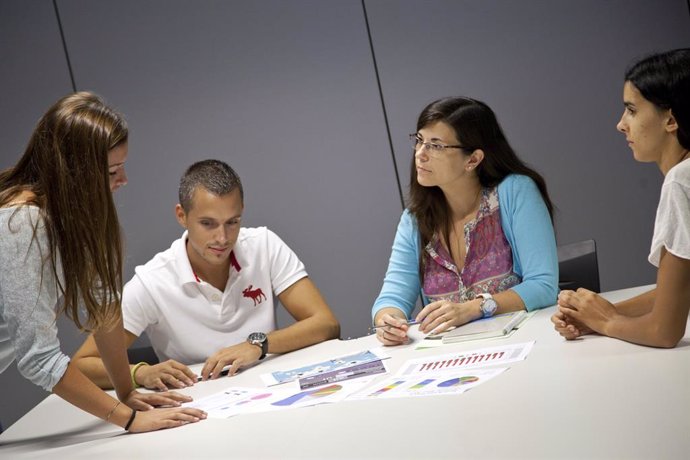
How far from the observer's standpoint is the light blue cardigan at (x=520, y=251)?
8.61ft

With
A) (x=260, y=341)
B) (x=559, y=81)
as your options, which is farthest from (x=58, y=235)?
(x=559, y=81)

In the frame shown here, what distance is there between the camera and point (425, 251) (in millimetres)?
2941

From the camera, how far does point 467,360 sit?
2.03m

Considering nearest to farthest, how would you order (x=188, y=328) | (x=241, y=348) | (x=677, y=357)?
(x=677, y=357) → (x=241, y=348) → (x=188, y=328)

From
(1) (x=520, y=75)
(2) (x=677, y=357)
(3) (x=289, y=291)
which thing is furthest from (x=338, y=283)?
(2) (x=677, y=357)

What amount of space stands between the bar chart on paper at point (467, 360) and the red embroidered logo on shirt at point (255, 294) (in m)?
0.95

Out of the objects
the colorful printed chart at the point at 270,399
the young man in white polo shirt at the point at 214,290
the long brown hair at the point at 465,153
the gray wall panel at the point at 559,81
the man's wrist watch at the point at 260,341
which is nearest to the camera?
the colorful printed chart at the point at 270,399

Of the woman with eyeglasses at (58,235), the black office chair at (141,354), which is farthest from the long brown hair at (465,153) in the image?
the woman with eyeglasses at (58,235)

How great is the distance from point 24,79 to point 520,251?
2927 millimetres

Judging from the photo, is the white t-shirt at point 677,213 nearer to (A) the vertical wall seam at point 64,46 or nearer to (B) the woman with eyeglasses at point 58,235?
(B) the woman with eyeglasses at point 58,235

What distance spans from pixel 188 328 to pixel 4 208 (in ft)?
3.90

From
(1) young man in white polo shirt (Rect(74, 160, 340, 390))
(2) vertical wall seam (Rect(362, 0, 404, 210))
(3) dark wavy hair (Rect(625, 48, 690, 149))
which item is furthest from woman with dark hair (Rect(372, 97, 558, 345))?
(2) vertical wall seam (Rect(362, 0, 404, 210))

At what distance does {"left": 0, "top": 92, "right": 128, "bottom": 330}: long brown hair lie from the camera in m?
1.80

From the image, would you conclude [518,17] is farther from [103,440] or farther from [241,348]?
[103,440]
